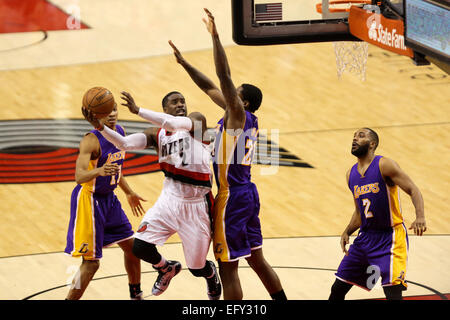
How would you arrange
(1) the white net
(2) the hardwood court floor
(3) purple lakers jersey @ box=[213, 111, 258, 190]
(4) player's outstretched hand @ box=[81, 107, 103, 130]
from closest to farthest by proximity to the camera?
(4) player's outstretched hand @ box=[81, 107, 103, 130] < (3) purple lakers jersey @ box=[213, 111, 258, 190] < (2) the hardwood court floor < (1) the white net

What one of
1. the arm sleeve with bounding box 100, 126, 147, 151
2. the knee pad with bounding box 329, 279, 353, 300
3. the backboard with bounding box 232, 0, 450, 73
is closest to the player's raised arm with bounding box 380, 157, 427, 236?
the knee pad with bounding box 329, 279, 353, 300

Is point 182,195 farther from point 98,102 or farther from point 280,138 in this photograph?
Answer: point 280,138

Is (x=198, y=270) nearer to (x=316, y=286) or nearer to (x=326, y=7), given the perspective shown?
(x=316, y=286)

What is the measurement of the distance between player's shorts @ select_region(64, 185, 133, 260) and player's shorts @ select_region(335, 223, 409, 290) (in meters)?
1.86

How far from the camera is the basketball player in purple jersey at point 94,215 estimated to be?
718 cm

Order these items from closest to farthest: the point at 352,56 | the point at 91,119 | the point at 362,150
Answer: the point at 91,119
the point at 362,150
the point at 352,56

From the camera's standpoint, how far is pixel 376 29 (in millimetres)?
8289

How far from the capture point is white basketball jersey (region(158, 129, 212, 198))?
700 cm

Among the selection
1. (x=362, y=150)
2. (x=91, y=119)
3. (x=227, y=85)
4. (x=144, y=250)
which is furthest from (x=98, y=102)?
(x=362, y=150)

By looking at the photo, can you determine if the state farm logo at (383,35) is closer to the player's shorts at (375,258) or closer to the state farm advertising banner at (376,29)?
the state farm advertising banner at (376,29)

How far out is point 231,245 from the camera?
22.5 feet

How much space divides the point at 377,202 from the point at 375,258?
1.44 feet

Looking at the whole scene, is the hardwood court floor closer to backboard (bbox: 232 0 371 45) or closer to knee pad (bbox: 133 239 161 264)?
knee pad (bbox: 133 239 161 264)

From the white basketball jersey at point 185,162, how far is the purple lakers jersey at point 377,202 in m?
1.24
